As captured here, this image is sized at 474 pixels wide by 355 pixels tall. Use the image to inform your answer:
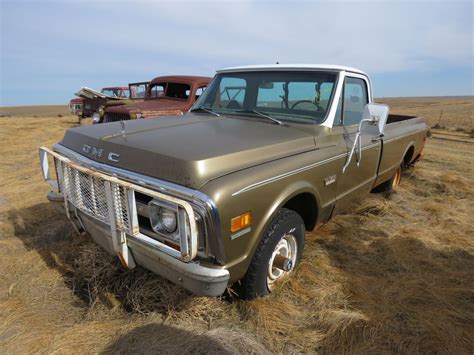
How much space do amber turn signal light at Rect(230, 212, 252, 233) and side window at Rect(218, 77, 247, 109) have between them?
1.74m

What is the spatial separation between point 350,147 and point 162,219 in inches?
85.8

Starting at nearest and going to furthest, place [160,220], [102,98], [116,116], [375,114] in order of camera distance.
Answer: [160,220], [375,114], [116,116], [102,98]

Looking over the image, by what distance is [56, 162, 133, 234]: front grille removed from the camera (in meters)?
2.17

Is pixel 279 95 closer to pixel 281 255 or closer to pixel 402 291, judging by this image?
pixel 281 255

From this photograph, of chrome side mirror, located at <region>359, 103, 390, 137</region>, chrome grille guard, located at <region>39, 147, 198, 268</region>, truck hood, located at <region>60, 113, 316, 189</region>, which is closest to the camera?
chrome grille guard, located at <region>39, 147, 198, 268</region>

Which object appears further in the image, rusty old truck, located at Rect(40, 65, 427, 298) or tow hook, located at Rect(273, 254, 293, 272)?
tow hook, located at Rect(273, 254, 293, 272)

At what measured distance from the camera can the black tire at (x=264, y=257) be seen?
244cm

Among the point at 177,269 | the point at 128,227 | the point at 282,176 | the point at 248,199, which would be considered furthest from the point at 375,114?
the point at 128,227

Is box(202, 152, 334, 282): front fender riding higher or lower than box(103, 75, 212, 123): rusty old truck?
lower

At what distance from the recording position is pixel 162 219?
2104 millimetres

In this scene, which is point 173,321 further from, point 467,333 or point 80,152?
point 467,333

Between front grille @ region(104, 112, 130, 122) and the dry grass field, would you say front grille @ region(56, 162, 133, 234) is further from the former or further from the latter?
front grille @ region(104, 112, 130, 122)

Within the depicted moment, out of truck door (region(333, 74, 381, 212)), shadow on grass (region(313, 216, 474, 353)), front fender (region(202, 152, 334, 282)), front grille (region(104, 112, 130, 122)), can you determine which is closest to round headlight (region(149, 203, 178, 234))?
front fender (region(202, 152, 334, 282))

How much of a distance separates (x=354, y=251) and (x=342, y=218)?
0.94 meters
